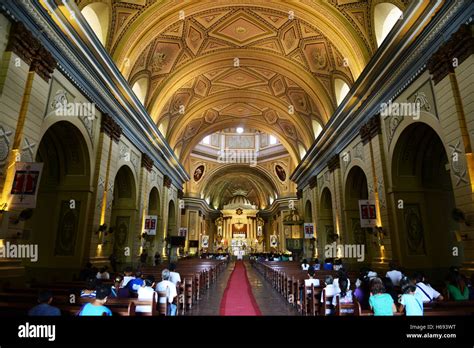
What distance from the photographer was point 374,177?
9.53 metres

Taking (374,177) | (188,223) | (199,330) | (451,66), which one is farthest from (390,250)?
(188,223)

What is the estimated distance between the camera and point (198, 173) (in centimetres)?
2961

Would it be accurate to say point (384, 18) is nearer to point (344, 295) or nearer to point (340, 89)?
point (340, 89)

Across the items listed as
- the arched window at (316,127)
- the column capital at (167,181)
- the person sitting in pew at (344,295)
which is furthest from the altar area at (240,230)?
the person sitting in pew at (344,295)

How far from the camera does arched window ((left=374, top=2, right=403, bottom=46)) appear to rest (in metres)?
8.98

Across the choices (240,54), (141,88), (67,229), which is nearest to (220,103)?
(240,54)

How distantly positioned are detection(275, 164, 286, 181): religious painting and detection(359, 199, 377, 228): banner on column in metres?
19.8

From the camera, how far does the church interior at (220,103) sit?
5.41 m

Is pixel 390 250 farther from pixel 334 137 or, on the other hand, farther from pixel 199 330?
pixel 199 330

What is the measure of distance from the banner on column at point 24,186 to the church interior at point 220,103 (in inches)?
0.9

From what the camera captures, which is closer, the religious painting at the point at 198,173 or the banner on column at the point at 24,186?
the banner on column at the point at 24,186

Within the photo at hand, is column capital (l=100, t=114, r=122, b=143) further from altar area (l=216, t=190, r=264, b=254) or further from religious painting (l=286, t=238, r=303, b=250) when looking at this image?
altar area (l=216, t=190, r=264, b=254)

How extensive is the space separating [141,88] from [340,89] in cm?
894

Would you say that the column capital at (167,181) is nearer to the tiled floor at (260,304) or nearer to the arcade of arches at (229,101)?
the arcade of arches at (229,101)
